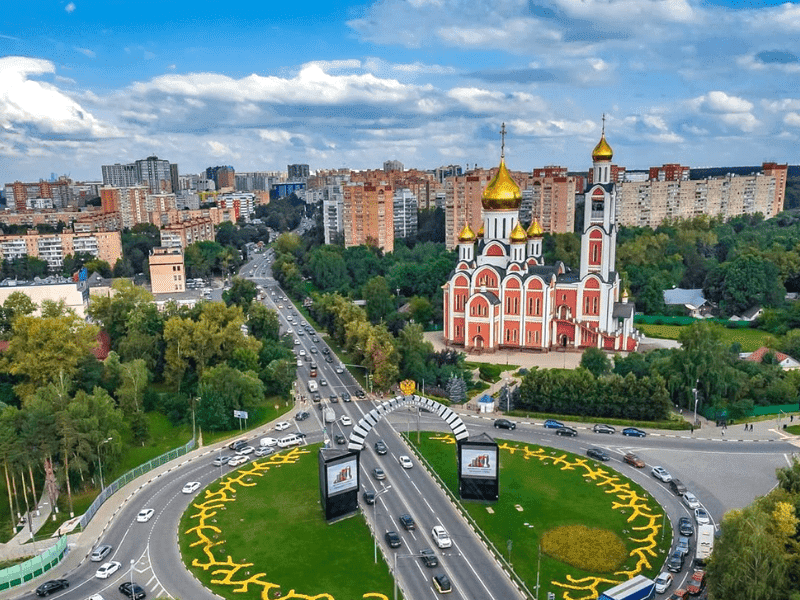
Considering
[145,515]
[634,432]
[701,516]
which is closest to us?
[701,516]

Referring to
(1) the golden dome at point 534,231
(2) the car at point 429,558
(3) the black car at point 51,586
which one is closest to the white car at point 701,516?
(2) the car at point 429,558

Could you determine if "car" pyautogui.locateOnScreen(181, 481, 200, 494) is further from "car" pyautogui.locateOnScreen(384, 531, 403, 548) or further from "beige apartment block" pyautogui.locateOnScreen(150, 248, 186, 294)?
"beige apartment block" pyautogui.locateOnScreen(150, 248, 186, 294)

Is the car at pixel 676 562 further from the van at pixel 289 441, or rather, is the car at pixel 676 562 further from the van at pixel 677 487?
the van at pixel 289 441

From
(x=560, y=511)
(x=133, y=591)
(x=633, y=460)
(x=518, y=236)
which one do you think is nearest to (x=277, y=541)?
(x=133, y=591)

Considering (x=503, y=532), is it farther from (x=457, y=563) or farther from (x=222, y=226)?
(x=222, y=226)

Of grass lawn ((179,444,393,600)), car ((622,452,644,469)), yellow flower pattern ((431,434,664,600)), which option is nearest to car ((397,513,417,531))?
grass lawn ((179,444,393,600))

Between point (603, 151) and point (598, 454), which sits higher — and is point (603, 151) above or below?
above

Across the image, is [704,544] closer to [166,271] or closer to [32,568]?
[32,568]
